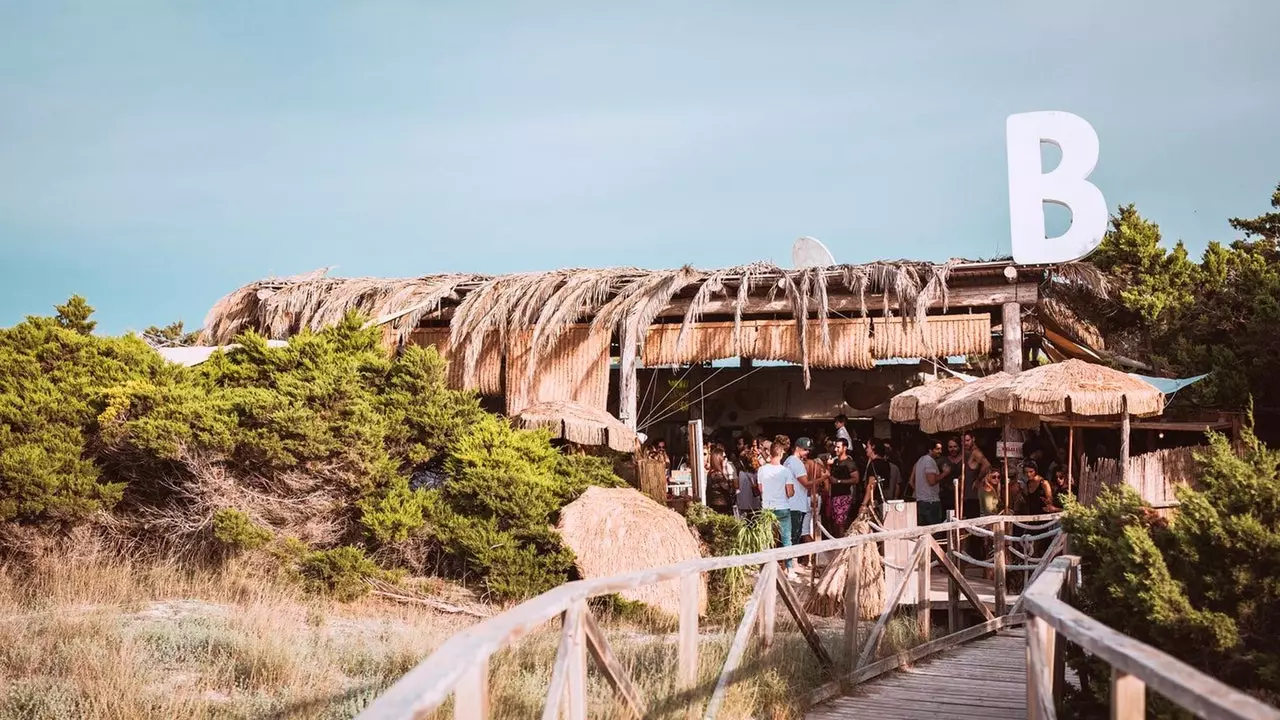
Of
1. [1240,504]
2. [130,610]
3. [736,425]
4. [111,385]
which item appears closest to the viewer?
[1240,504]

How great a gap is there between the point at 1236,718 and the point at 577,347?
1351cm

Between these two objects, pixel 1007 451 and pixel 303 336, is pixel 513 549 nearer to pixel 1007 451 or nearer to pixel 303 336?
pixel 303 336

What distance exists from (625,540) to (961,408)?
13.9ft

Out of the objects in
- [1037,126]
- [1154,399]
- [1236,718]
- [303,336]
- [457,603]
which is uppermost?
[1037,126]

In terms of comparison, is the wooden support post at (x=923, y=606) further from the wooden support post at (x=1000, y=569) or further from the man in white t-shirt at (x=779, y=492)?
the man in white t-shirt at (x=779, y=492)

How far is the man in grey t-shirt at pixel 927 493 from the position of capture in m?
12.8

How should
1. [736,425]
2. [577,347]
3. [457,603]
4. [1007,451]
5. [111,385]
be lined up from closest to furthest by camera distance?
[457,603]
[111,385]
[1007,451]
[577,347]
[736,425]

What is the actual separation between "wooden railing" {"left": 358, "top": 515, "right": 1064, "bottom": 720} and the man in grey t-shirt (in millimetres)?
2294

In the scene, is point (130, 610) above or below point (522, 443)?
below

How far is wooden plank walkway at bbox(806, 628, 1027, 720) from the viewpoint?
6125mm

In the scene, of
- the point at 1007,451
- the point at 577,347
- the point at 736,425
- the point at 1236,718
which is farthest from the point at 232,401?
the point at 736,425

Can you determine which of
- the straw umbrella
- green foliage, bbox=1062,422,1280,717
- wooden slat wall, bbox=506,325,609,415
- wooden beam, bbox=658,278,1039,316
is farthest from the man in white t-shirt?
green foliage, bbox=1062,422,1280,717

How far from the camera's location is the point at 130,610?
8.53 meters

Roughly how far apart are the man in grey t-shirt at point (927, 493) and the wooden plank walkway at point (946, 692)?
14.4 ft
